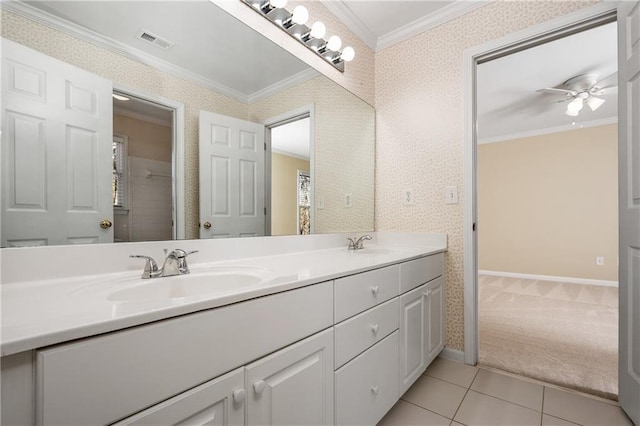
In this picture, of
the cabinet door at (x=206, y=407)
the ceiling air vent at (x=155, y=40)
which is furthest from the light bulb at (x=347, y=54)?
the cabinet door at (x=206, y=407)

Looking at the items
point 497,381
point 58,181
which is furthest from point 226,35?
point 497,381

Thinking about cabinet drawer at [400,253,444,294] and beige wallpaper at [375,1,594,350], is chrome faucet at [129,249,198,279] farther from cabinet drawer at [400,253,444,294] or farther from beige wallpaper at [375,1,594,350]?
beige wallpaper at [375,1,594,350]

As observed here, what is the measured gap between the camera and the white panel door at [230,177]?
125 centimetres

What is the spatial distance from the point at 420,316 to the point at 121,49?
1.77 metres

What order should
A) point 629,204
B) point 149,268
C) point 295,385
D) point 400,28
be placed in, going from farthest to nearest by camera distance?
point 400,28, point 629,204, point 149,268, point 295,385

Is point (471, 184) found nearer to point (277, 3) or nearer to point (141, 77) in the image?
point (277, 3)

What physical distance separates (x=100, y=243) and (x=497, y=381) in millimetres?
2057

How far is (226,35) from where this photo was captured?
133cm

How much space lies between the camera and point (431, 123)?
6.66 ft

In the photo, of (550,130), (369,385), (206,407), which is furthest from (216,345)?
(550,130)

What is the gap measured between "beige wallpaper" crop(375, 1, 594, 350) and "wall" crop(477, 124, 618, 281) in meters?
3.38

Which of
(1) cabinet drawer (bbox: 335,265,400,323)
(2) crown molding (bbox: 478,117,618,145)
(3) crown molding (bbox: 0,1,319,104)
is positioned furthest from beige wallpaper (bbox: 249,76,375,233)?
(2) crown molding (bbox: 478,117,618,145)

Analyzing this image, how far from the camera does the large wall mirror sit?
32.7 inches

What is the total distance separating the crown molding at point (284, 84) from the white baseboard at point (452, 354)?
1924 mm
